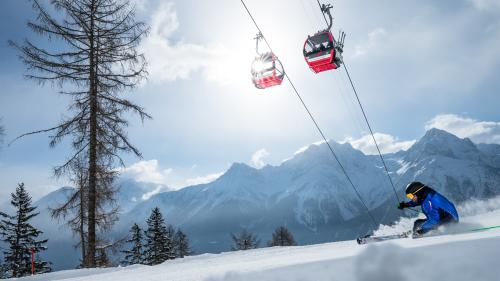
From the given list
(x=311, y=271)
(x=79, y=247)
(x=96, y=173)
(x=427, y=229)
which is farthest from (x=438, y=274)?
(x=79, y=247)

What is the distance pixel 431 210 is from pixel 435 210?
0.23 feet

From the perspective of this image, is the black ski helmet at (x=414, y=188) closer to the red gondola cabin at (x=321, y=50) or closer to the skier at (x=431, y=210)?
the skier at (x=431, y=210)

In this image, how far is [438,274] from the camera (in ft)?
7.72

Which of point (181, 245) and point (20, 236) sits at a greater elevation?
point (20, 236)

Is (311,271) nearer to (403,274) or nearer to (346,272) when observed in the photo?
(346,272)

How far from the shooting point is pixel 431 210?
6660 millimetres

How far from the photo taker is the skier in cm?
653

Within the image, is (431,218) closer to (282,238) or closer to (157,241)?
(157,241)

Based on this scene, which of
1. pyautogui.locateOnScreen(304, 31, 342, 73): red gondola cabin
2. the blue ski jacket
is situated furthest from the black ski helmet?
pyautogui.locateOnScreen(304, 31, 342, 73): red gondola cabin

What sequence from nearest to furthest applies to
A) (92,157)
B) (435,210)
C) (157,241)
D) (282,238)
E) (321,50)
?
(435,210), (321,50), (92,157), (157,241), (282,238)

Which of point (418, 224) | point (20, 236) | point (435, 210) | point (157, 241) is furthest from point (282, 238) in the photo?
point (435, 210)

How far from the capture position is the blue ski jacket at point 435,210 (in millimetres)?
6547

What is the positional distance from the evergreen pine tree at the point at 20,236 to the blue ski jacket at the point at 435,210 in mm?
31673

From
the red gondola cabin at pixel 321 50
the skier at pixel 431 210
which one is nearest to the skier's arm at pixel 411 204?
the skier at pixel 431 210
